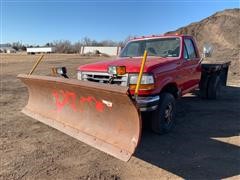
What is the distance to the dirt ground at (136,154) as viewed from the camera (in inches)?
163

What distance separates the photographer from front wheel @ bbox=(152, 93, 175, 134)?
17.6 feet

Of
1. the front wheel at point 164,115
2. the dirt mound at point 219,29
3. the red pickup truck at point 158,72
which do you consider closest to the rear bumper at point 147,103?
the red pickup truck at point 158,72

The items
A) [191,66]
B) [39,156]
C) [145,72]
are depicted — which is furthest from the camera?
[191,66]

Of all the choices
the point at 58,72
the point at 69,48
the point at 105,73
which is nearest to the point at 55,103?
the point at 58,72

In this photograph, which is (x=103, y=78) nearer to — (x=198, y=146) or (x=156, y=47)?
(x=156, y=47)

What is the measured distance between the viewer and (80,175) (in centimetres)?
407

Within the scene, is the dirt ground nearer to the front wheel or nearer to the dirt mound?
the front wheel

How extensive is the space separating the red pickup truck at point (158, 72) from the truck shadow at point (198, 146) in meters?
0.40

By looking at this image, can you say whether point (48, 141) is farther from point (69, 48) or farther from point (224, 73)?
point (69, 48)

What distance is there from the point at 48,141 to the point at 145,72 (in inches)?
86.4

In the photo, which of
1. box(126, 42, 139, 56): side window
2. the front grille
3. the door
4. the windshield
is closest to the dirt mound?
the door

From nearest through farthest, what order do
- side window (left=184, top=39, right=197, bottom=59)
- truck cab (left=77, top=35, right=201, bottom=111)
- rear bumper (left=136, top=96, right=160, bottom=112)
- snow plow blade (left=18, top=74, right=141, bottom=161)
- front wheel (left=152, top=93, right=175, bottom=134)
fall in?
snow plow blade (left=18, top=74, right=141, bottom=161), rear bumper (left=136, top=96, right=160, bottom=112), truck cab (left=77, top=35, right=201, bottom=111), front wheel (left=152, top=93, right=175, bottom=134), side window (left=184, top=39, right=197, bottom=59)

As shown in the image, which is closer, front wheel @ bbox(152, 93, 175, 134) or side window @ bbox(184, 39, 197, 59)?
front wheel @ bbox(152, 93, 175, 134)

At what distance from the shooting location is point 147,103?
5.03 metres
